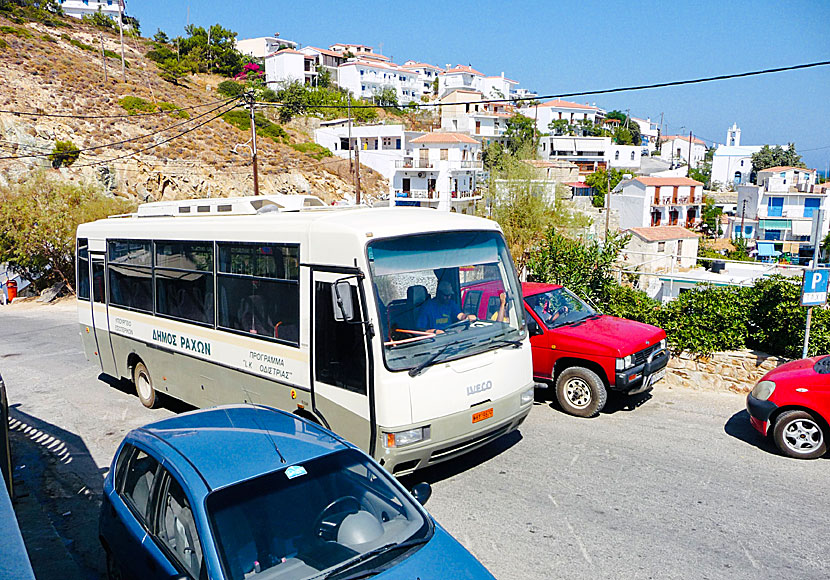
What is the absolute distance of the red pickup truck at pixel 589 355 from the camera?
353 inches

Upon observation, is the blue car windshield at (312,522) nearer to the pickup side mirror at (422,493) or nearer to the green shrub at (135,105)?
the pickup side mirror at (422,493)

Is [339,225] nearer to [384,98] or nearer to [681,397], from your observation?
[681,397]

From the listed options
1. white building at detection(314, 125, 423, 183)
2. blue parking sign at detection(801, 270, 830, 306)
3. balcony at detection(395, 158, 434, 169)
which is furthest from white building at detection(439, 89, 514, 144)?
blue parking sign at detection(801, 270, 830, 306)

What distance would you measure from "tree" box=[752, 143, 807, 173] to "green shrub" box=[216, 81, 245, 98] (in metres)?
89.8

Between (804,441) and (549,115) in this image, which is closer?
(804,441)

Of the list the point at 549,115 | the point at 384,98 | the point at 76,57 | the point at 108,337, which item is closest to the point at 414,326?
the point at 108,337

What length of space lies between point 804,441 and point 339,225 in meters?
6.31

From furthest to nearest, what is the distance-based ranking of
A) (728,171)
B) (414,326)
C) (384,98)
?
(728,171), (384,98), (414,326)

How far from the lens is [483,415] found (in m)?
6.70

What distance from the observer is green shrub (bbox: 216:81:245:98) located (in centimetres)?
7569

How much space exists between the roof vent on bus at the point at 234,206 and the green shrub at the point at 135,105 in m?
49.1

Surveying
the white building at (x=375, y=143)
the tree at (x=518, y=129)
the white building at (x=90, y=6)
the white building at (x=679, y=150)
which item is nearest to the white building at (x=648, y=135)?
the white building at (x=679, y=150)

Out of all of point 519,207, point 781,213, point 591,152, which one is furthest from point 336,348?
point 591,152

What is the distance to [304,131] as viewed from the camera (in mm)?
75750
